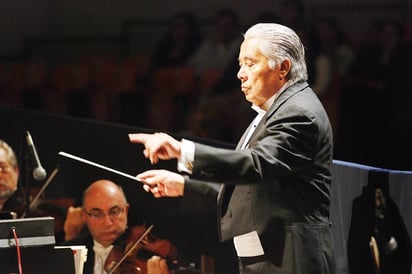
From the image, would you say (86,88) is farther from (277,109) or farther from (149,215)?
(277,109)

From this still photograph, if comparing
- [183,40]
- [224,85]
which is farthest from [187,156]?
[183,40]

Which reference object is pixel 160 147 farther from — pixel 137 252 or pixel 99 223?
pixel 99 223

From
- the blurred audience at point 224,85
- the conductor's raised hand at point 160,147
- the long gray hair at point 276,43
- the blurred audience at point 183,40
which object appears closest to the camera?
the conductor's raised hand at point 160,147

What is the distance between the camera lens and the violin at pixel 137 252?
476 cm

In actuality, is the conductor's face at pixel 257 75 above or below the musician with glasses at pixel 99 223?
above

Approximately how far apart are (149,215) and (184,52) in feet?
13.5

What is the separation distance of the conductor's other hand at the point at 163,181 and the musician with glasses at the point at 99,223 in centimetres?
113

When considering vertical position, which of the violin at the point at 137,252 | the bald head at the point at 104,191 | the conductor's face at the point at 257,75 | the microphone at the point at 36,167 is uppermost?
the conductor's face at the point at 257,75

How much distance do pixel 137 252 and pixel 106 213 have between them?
307mm

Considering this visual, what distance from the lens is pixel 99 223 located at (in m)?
5.00

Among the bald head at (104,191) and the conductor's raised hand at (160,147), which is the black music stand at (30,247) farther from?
the conductor's raised hand at (160,147)

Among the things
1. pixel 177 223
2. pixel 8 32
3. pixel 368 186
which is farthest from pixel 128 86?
pixel 368 186

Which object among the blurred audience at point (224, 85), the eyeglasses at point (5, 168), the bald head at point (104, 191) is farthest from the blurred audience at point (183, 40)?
the bald head at point (104, 191)

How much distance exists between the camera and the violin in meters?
4.76
